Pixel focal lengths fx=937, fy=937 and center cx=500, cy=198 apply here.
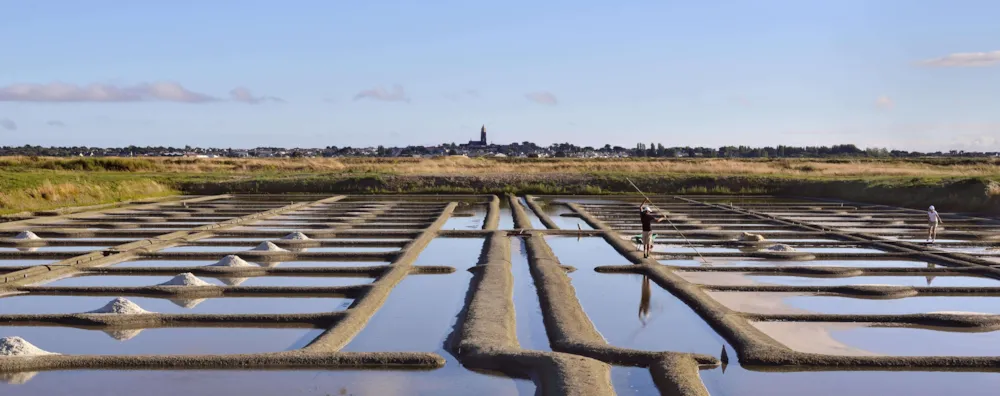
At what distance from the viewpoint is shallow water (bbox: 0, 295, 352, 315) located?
7934mm

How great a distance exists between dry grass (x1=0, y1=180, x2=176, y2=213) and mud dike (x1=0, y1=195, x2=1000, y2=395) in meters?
3.77

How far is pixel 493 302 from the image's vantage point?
777cm

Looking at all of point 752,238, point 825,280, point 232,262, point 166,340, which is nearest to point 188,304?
point 166,340

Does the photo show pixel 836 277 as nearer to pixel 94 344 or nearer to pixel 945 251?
pixel 945 251

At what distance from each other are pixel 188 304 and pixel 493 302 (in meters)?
2.72

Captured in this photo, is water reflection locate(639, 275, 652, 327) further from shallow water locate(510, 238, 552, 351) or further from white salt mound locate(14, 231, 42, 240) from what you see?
white salt mound locate(14, 231, 42, 240)

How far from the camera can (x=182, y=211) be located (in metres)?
19.8

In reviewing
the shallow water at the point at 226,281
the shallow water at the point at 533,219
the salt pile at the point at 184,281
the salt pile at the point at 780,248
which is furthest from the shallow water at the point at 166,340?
the shallow water at the point at 533,219

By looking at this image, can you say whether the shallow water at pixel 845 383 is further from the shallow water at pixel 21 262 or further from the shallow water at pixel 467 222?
the shallow water at pixel 467 222

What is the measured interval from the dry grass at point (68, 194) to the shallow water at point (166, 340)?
513 inches

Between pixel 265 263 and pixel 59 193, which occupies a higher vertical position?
pixel 59 193

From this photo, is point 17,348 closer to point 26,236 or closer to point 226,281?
point 226,281

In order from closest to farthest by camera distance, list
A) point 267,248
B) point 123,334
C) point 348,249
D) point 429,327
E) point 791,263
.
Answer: point 123,334 → point 429,327 → point 791,263 → point 267,248 → point 348,249

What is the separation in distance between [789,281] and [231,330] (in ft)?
18.9
